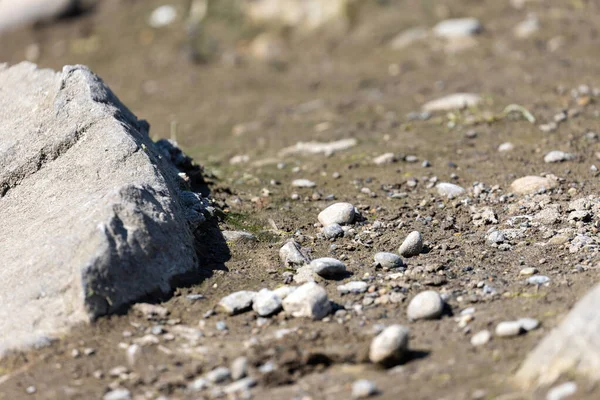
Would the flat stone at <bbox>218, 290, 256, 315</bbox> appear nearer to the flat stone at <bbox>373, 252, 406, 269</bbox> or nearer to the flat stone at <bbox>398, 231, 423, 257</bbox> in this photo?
the flat stone at <bbox>373, 252, 406, 269</bbox>

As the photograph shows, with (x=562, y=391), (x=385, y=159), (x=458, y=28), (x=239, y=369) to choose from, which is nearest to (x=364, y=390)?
(x=239, y=369)

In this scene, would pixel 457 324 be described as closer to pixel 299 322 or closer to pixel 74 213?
pixel 299 322

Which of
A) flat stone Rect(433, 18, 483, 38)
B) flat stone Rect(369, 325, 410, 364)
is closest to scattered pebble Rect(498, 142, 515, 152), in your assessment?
flat stone Rect(369, 325, 410, 364)

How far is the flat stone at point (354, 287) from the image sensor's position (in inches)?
149

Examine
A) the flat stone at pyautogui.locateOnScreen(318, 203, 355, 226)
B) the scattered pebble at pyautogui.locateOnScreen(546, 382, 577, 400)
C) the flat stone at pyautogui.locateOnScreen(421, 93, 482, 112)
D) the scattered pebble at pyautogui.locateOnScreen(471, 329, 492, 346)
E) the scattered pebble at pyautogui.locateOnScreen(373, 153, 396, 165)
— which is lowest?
the scattered pebble at pyautogui.locateOnScreen(546, 382, 577, 400)

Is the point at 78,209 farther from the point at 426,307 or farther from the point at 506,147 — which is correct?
the point at 506,147

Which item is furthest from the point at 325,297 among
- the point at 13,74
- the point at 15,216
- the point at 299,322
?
the point at 13,74

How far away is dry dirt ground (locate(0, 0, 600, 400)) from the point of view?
316cm

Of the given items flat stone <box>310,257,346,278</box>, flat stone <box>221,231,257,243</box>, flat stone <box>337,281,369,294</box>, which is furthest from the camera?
flat stone <box>221,231,257,243</box>

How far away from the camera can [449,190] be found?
515cm

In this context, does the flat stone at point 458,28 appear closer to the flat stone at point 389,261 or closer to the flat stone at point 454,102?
the flat stone at point 454,102

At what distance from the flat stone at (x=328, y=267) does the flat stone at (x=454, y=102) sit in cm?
357

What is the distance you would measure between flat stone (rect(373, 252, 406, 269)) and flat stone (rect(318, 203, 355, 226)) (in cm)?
64

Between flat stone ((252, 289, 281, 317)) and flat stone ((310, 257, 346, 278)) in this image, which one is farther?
flat stone ((310, 257, 346, 278))
